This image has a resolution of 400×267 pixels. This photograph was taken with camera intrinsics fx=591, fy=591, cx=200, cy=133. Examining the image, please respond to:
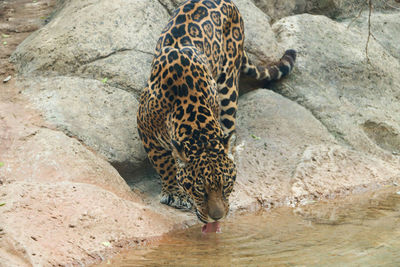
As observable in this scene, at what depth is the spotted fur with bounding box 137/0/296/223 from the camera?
685 centimetres

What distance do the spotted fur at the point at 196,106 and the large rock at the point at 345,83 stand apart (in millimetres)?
1455

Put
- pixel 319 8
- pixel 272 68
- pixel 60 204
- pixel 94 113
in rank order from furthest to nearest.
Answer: pixel 319 8 < pixel 272 68 < pixel 94 113 < pixel 60 204

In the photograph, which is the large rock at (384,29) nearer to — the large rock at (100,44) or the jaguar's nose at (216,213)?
the large rock at (100,44)

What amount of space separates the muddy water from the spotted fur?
1.51 ft

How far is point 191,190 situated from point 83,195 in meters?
1.26

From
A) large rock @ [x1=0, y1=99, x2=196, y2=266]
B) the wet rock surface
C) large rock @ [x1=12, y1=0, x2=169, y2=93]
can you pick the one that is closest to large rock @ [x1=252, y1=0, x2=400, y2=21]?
the wet rock surface

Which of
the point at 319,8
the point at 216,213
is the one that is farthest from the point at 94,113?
the point at 319,8

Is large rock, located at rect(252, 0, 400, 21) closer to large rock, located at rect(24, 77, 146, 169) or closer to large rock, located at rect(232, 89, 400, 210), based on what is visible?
large rock, located at rect(232, 89, 400, 210)

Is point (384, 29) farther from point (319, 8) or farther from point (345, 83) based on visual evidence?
point (345, 83)

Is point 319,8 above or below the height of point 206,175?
below

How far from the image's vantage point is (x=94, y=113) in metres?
8.89

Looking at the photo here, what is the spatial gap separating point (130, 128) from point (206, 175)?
8.50 ft

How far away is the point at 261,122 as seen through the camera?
980 centimetres

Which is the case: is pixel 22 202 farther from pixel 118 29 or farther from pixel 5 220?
pixel 118 29
